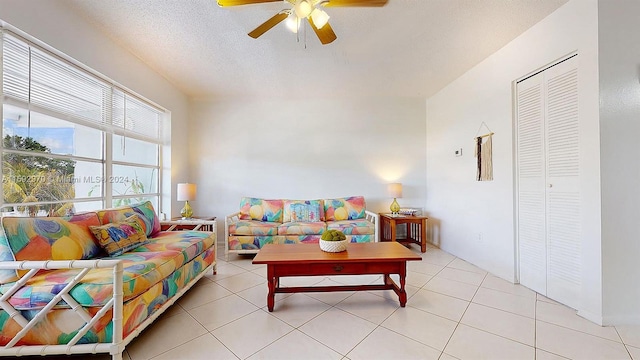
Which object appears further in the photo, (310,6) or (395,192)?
(395,192)

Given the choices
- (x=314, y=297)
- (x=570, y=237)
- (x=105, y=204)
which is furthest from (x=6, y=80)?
(x=570, y=237)

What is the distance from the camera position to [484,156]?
2.93 meters

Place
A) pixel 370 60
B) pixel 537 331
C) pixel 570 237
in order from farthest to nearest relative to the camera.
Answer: pixel 370 60, pixel 570 237, pixel 537 331

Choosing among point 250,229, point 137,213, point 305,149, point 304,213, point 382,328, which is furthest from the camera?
point 305,149

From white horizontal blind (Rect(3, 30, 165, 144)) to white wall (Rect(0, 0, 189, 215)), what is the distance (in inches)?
5.1

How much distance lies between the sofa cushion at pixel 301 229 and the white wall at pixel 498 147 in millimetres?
1987

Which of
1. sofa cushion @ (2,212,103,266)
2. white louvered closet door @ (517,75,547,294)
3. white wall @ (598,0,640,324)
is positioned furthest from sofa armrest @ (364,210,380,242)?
sofa cushion @ (2,212,103,266)

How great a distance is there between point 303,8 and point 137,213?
Answer: 2.51 m

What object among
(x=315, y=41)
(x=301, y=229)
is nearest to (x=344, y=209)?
(x=301, y=229)

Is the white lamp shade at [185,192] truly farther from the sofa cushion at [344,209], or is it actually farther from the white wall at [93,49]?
the sofa cushion at [344,209]

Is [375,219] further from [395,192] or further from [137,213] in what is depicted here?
[137,213]

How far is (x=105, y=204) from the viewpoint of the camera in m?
2.66

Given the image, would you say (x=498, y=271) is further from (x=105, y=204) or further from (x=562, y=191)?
(x=105, y=204)

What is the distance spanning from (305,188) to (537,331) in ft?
10.7
